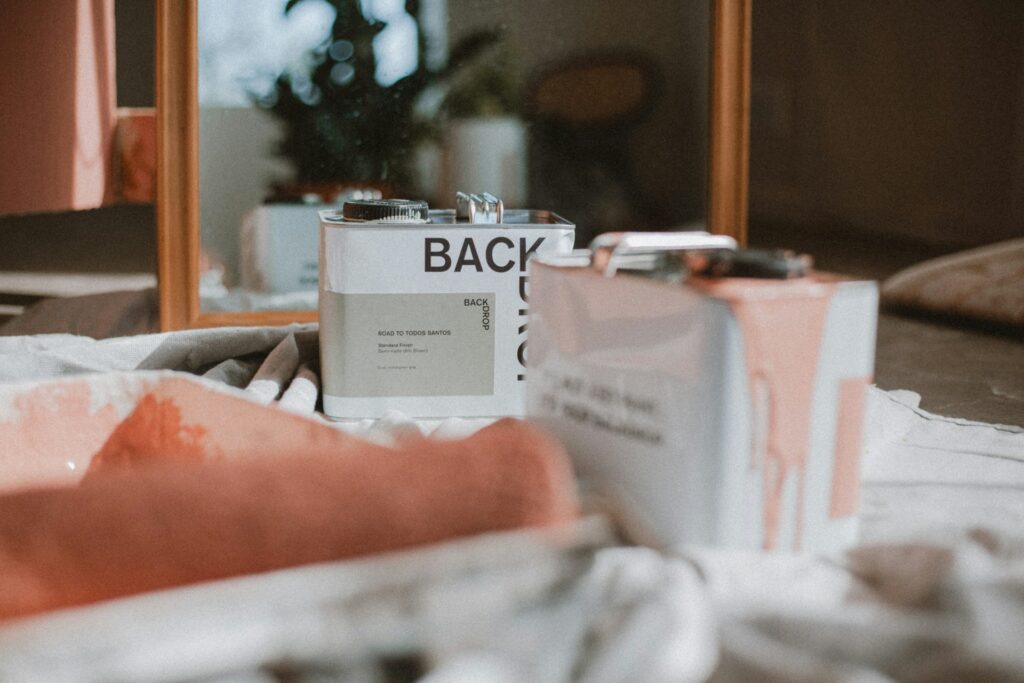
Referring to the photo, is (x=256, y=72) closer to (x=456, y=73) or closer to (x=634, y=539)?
(x=456, y=73)

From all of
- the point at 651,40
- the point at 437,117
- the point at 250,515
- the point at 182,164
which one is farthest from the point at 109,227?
the point at 250,515

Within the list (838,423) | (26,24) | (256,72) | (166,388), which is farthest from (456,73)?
(838,423)

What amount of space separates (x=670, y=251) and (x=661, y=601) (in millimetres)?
142

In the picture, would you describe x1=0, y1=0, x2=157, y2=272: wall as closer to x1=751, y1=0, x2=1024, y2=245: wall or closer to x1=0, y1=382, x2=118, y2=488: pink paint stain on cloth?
x1=0, y1=382, x2=118, y2=488: pink paint stain on cloth

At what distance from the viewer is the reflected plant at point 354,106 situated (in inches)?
38.8

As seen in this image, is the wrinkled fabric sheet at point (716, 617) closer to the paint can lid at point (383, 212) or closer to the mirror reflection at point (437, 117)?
the paint can lid at point (383, 212)

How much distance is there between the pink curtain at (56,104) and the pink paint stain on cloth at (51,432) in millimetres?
560

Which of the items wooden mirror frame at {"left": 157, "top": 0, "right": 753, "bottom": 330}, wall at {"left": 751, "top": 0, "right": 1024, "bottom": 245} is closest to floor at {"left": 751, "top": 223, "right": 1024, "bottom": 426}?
wooden mirror frame at {"left": 157, "top": 0, "right": 753, "bottom": 330}

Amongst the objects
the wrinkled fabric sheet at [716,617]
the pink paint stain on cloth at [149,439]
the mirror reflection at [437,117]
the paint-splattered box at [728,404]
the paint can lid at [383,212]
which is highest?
the mirror reflection at [437,117]

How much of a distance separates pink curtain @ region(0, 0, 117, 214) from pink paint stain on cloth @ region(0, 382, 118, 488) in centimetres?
56

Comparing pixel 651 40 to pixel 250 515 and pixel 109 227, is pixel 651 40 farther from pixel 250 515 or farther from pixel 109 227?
pixel 250 515

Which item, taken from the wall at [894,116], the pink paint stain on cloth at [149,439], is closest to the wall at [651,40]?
the pink paint stain on cloth at [149,439]

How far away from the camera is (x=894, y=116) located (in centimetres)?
222

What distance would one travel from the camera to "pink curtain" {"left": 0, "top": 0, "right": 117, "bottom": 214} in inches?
37.3
